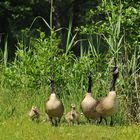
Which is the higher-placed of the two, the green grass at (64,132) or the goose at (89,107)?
the goose at (89,107)

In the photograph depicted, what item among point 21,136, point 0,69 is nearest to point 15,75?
point 0,69

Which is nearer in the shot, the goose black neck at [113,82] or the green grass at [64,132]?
the green grass at [64,132]

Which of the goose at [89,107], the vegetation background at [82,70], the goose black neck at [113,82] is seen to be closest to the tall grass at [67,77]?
the vegetation background at [82,70]

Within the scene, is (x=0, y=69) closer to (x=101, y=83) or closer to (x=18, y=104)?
(x=18, y=104)

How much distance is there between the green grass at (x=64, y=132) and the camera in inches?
421

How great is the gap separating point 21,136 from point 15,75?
4823mm

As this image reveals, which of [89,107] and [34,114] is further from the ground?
[89,107]

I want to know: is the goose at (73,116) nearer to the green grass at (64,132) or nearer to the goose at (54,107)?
the green grass at (64,132)

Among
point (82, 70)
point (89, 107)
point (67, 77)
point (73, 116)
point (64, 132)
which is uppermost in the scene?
point (82, 70)

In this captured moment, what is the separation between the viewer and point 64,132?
11.1 m

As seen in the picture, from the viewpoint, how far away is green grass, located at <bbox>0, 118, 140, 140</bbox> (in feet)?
35.0

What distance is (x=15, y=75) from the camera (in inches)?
609

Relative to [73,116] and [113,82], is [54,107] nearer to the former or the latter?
[73,116]

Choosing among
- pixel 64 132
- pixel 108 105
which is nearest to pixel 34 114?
pixel 64 132
